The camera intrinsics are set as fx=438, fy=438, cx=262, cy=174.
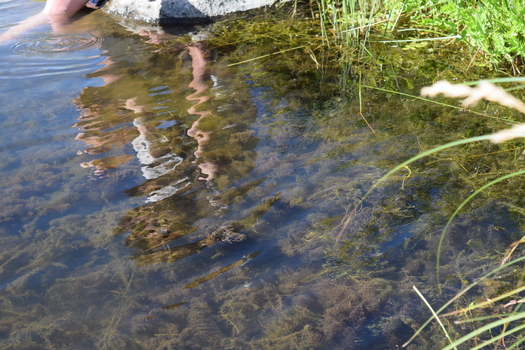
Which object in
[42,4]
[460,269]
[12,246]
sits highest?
[42,4]

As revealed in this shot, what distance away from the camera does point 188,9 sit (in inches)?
236

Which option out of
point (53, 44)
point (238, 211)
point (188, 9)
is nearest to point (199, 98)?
point (238, 211)

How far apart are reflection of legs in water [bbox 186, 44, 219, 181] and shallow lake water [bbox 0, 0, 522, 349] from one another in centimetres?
2

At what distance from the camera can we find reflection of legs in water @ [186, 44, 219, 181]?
115 inches

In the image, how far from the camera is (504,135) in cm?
90

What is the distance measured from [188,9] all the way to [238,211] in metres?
4.35

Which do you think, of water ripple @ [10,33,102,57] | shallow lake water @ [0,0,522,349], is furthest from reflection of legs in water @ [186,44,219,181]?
water ripple @ [10,33,102,57]

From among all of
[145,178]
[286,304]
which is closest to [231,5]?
[145,178]

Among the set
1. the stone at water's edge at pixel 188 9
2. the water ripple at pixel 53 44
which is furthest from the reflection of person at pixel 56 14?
the stone at water's edge at pixel 188 9

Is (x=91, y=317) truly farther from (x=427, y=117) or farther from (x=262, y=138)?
(x=427, y=117)

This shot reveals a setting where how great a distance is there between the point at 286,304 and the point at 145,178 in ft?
4.53

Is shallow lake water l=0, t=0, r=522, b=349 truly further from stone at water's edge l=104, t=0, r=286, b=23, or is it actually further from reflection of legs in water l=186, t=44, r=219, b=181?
stone at water's edge l=104, t=0, r=286, b=23

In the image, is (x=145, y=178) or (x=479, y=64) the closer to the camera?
(x=145, y=178)

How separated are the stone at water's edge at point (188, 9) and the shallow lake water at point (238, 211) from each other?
2.17m
